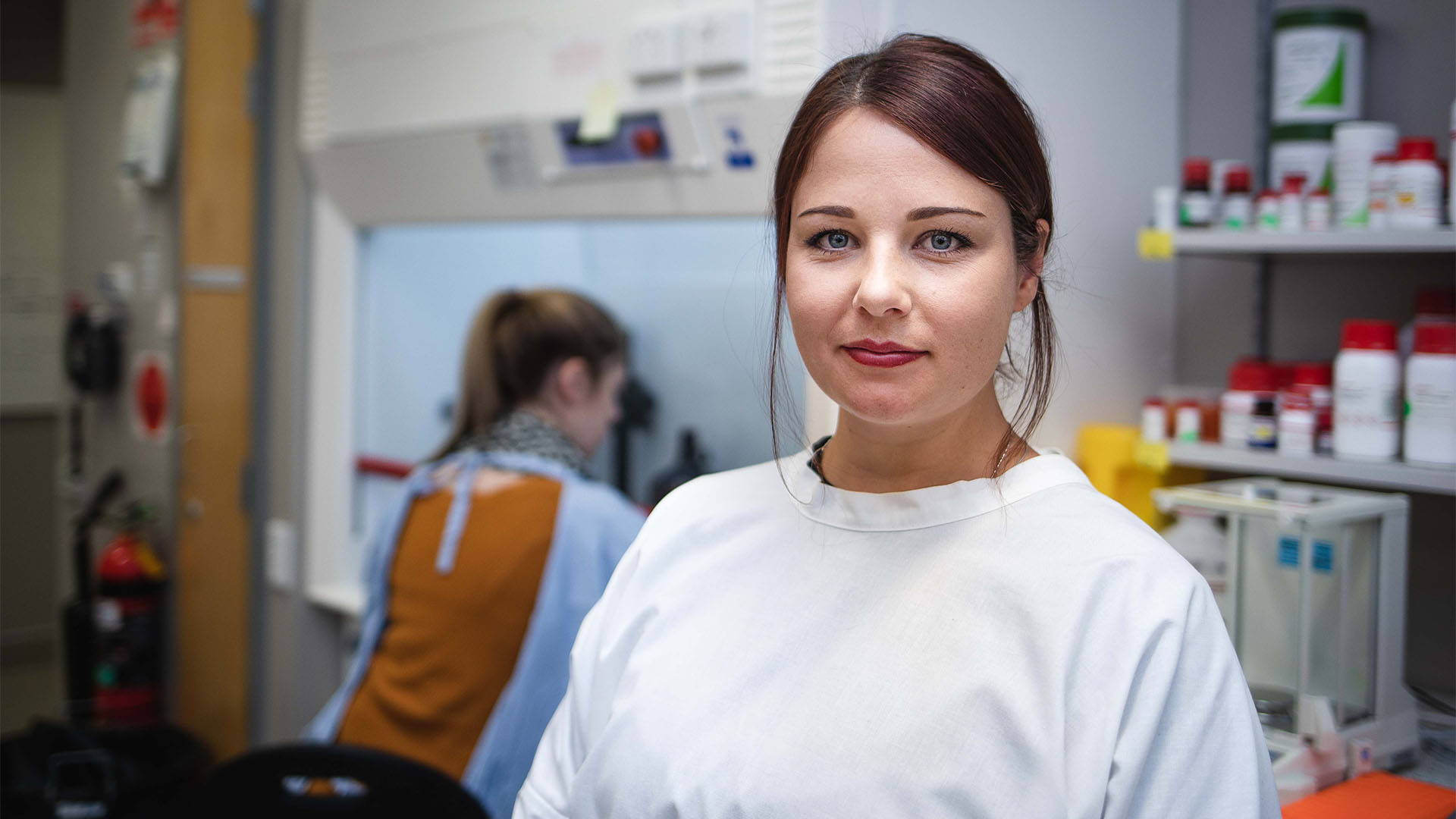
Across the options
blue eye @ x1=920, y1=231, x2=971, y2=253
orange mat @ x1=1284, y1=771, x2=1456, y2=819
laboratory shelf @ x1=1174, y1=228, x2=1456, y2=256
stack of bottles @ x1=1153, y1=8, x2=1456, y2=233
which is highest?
stack of bottles @ x1=1153, y1=8, x2=1456, y2=233

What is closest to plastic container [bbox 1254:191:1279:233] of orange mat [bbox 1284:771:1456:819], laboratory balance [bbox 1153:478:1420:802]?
laboratory balance [bbox 1153:478:1420:802]

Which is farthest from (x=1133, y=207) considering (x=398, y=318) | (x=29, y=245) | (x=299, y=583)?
(x=29, y=245)

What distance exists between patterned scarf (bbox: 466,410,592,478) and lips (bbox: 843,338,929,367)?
1089 mm

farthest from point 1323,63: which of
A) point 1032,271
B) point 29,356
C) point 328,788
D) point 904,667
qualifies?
point 29,356

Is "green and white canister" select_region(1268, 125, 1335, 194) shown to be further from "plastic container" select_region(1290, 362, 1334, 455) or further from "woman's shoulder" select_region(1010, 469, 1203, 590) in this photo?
"woman's shoulder" select_region(1010, 469, 1203, 590)

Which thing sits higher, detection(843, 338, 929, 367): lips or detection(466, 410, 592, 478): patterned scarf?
detection(843, 338, 929, 367): lips

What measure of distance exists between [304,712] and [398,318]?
950 mm

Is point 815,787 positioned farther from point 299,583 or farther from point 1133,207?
point 299,583

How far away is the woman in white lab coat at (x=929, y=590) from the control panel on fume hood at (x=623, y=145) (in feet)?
2.75

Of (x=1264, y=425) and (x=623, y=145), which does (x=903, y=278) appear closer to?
(x=1264, y=425)

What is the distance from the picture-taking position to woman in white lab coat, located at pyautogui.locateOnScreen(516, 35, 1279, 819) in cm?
76

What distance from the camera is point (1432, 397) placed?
51.7 inches

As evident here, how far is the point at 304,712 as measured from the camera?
100 inches

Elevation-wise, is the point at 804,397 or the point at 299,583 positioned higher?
the point at 804,397
